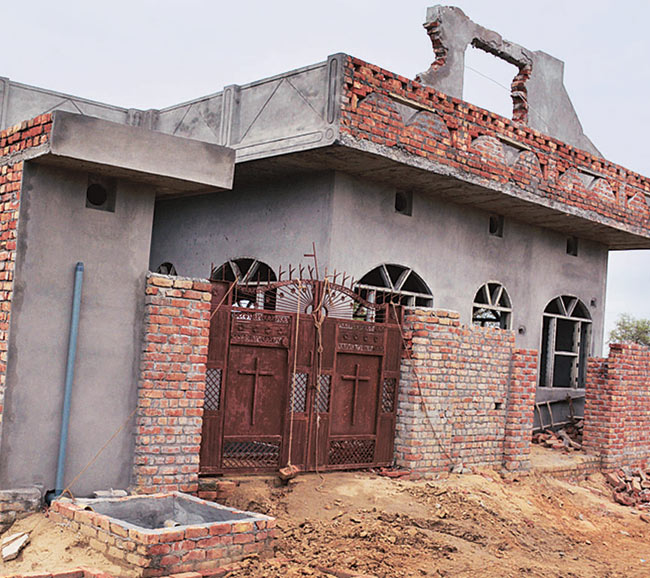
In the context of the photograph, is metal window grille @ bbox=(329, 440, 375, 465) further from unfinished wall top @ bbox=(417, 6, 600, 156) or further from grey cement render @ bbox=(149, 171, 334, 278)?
unfinished wall top @ bbox=(417, 6, 600, 156)

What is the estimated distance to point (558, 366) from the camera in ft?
51.8

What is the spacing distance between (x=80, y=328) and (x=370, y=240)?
17.6ft

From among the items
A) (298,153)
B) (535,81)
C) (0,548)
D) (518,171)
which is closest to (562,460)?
(518,171)

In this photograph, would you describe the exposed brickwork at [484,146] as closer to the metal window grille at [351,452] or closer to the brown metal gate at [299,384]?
the brown metal gate at [299,384]

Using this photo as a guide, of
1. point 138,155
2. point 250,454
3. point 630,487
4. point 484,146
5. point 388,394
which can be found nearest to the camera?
point 138,155

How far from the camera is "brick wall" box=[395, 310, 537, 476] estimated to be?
364 inches

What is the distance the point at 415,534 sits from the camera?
7055 mm

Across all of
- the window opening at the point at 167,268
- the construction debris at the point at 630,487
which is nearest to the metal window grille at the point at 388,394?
the construction debris at the point at 630,487

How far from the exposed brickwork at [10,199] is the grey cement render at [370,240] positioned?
4745 mm

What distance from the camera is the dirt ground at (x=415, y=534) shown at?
6090 millimetres

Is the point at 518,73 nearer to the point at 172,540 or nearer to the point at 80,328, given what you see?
the point at 80,328

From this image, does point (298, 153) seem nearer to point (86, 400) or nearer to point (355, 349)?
point (355, 349)

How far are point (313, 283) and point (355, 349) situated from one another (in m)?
0.92

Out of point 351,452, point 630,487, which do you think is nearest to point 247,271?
point 351,452
